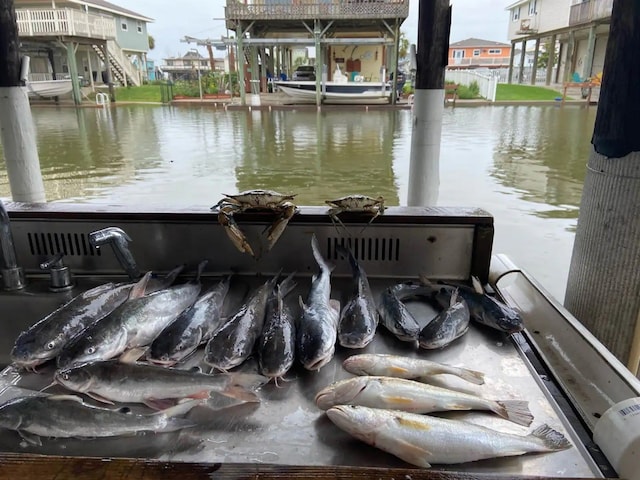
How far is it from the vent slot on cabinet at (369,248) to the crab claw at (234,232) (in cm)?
41

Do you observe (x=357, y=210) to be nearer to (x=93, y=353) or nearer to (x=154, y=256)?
(x=154, y=256)

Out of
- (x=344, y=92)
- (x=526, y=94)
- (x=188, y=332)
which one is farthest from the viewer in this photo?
(x=526, y=94)

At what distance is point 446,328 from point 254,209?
1.03 m

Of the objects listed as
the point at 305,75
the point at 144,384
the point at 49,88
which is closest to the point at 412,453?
the point at 144,384

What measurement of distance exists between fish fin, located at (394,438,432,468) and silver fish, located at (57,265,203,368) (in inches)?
41.5

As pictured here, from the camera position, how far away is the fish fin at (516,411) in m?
1.40

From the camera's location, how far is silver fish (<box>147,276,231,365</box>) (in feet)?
5.51

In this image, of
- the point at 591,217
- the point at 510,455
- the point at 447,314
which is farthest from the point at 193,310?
the point at 591,217

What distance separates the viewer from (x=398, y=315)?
6.21ft

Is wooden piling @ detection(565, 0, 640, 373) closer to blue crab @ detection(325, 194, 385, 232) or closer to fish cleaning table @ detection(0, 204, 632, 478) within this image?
fish cleaning table @ detection(0, 204, 632, 478)

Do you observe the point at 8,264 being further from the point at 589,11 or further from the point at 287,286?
the point at 589,11

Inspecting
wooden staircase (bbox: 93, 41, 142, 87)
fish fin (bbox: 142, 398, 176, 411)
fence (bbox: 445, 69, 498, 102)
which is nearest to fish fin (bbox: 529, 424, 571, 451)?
fish fin (bbox: 142, 398, 176, 411)

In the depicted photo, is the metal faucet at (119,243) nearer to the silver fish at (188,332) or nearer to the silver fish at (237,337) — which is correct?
the silver fish at (188,332)

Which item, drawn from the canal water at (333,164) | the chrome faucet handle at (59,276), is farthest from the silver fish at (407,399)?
the canal water at (333,164)
